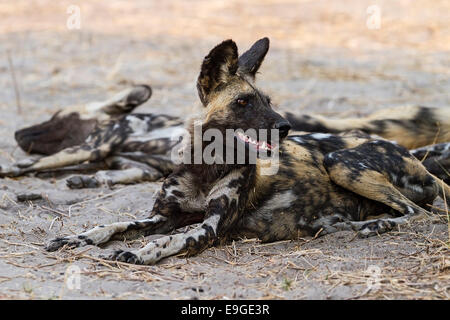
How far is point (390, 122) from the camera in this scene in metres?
5.50

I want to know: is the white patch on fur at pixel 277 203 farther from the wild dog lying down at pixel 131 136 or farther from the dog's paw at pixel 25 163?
the dog's paw at pixel 25 163

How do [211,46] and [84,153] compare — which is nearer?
[84,153]

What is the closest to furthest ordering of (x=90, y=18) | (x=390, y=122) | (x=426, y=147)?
(x=426, y=147) < (x=390, y=122) < (x=90, y=18)

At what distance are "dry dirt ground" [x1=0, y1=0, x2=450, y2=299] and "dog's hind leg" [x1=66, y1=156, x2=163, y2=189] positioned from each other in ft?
0.40

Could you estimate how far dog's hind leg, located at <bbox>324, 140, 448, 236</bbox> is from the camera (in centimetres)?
402

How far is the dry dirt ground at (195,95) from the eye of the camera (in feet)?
10.1

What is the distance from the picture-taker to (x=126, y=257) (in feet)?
11.0

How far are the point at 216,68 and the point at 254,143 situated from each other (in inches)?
16.9

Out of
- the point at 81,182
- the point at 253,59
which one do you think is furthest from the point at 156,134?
the point at 253,59

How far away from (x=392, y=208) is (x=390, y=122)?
144cm

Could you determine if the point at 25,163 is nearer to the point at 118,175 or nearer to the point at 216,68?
the point at 118,175

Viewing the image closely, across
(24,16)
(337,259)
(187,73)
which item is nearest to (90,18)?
(24,16)
